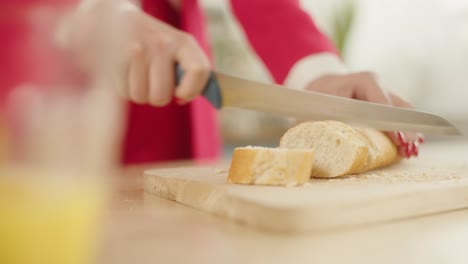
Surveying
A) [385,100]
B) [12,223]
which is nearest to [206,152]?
[385,100]

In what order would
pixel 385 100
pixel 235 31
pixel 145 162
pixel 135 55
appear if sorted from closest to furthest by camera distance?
pixel 135 55, pixel 385 100, pixel 145 162, pixel 235 31

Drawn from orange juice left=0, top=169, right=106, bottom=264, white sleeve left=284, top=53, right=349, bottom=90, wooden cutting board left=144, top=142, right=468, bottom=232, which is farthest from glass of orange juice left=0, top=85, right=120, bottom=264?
white sleeve left=284, top=53, right=349, bottom=90

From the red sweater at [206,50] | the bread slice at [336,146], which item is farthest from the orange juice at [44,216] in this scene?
the red sweater at [206,50]

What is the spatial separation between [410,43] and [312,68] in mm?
2630

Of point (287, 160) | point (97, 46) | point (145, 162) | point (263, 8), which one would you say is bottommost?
point (145, 162)

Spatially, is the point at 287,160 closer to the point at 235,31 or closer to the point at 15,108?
the point at 15,108

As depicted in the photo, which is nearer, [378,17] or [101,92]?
[101,92]

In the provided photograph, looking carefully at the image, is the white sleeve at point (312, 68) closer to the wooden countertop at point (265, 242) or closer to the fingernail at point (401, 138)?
the fingernail at point (401, 138)

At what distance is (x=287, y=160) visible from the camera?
844 mm

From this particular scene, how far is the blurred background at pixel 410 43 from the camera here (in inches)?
151

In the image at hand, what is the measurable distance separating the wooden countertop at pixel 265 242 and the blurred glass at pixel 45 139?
1.20 ft

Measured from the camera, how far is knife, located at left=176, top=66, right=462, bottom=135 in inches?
43.0

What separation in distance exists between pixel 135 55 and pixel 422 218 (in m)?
0.67

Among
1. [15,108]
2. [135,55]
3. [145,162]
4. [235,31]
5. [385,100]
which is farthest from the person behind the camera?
[235,31]
